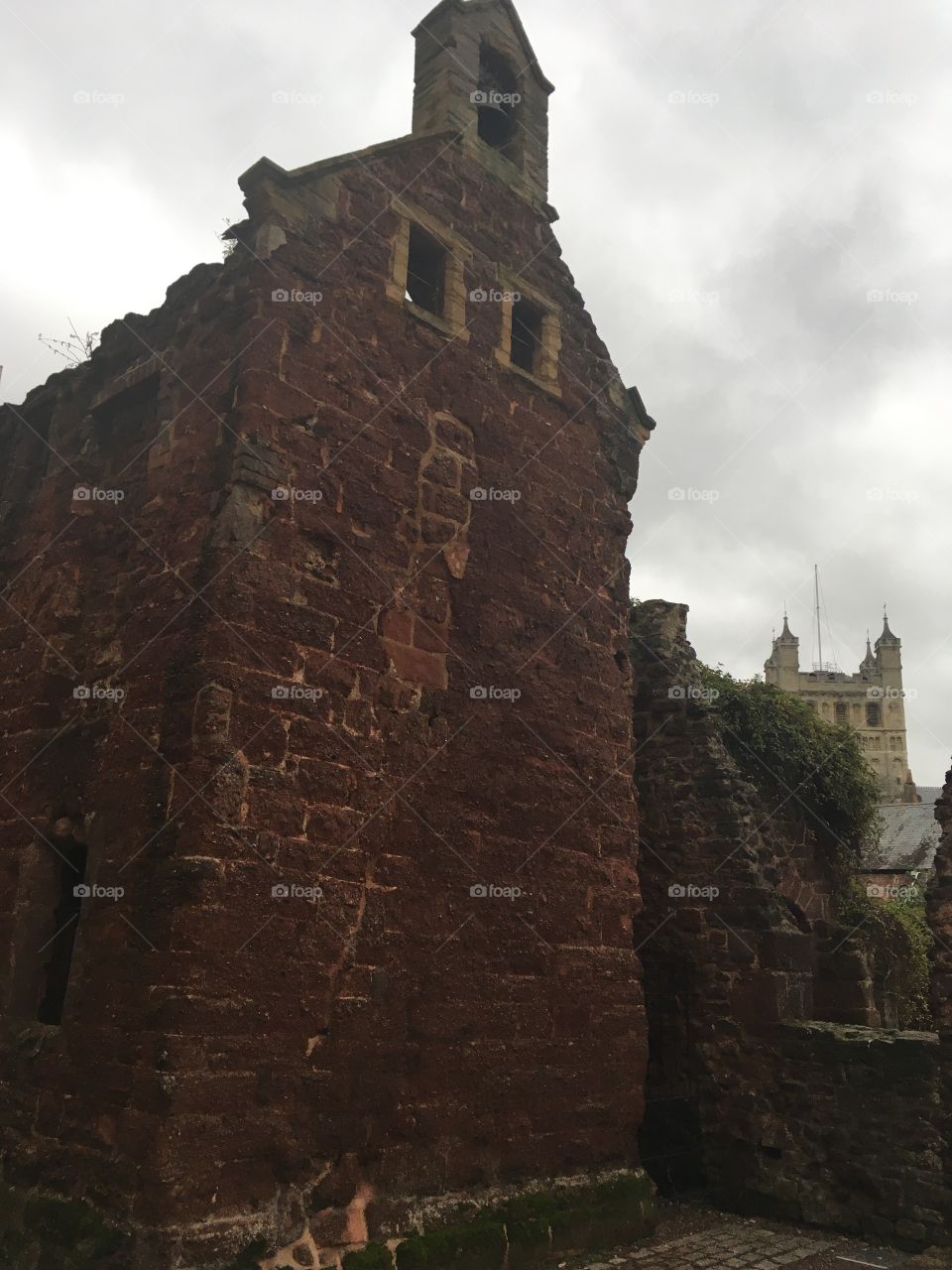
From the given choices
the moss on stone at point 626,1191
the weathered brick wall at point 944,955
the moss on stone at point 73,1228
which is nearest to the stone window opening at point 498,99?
the weathered brick wall at point 944,955

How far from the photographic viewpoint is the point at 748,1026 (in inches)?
361

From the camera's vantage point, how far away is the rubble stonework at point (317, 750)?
18.0 ft

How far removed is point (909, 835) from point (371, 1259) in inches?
1274

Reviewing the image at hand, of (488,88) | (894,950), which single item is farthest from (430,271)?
(894,950)

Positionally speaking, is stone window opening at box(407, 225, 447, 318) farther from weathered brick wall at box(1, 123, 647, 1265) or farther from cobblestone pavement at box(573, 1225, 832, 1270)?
cobblestone pavement at box(573, 1225, 832, 1270)

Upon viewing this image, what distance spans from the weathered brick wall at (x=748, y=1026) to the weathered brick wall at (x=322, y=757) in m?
1.65

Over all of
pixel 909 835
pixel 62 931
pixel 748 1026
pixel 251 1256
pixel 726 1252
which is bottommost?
pixel 726 1252

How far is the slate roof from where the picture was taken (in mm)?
31062

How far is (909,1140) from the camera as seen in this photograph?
796cm

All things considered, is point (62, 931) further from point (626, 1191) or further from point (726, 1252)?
point (726, 1252)

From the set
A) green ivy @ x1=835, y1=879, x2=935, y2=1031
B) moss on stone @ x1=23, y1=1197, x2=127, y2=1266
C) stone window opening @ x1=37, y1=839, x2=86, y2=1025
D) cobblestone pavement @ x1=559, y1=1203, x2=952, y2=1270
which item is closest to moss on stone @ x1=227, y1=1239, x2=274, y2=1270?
moss on stone @ x1=23, y1=1197, x2=127, y2=1266

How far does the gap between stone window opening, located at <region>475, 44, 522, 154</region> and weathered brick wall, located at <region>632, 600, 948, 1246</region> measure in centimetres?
509

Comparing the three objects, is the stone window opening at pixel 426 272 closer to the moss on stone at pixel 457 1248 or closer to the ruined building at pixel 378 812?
the ruined building at pixel 378 812

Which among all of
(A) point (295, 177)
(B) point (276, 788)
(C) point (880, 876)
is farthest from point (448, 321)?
(C) point (880, 876)
